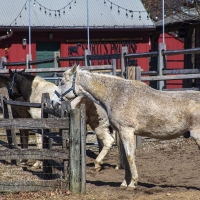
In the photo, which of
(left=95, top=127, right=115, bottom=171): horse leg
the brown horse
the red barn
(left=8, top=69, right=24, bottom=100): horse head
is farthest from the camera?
the red barn

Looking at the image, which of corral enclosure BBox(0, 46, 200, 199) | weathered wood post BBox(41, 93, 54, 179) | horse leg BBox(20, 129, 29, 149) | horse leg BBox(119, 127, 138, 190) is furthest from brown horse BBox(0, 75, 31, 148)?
horse leg BBox(119, 127, 138, 190)

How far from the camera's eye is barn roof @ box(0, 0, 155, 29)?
25469 mm

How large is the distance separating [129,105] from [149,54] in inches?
230

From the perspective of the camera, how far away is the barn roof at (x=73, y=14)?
25.5m

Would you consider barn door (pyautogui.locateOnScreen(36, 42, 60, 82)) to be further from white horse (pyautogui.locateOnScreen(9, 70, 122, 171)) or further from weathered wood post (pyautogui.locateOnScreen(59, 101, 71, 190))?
weathered wood post (pyautogui.locateOnScreen(59, 101, 71, 190))

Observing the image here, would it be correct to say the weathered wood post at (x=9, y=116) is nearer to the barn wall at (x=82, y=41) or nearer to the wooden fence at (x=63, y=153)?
the wooden fence at (x=63, y=153)

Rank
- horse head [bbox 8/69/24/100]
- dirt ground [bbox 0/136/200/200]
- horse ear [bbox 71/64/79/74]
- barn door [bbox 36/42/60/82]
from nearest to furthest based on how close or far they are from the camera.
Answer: dirt ground [bbox 0/136/200/200], horse ear [bbox 71/64/79/74], horse head [bbox 8/69/24/100], barn door [bbox 36/42/60/82]

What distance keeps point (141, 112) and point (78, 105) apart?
10.3ft

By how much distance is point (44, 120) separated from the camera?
345 inches

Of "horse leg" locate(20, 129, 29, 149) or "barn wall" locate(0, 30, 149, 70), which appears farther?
"barn wall" locate(0, 30, 149, 70)

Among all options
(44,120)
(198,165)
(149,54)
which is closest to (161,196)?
(44,120)

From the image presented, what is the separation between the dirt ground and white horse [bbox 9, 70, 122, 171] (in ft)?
Answer: 1.53

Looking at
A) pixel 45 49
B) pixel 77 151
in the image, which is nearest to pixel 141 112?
pixel 77 151

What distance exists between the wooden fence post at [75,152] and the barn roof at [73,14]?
54.8ft
